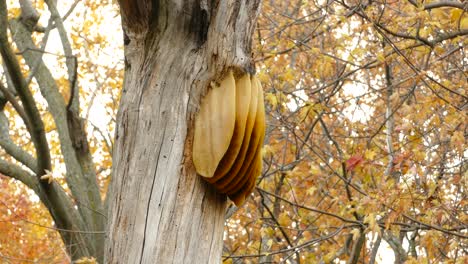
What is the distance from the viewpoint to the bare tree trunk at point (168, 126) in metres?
2.32

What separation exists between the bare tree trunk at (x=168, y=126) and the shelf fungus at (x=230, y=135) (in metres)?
0.04

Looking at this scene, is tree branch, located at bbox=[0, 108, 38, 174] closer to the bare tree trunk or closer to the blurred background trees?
the blurred background trees

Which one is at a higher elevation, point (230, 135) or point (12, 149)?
point (12, 149)

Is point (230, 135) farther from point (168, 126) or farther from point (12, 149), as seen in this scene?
point (12, 149)

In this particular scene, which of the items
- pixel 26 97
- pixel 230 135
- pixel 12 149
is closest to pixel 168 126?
pixel 230 135

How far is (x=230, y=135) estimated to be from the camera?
2.35 m

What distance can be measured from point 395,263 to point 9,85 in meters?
4.06

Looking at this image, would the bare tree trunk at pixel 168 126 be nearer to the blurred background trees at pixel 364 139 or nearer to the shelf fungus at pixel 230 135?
the shelf fungus at pixel 230 135

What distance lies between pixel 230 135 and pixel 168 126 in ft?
0.65

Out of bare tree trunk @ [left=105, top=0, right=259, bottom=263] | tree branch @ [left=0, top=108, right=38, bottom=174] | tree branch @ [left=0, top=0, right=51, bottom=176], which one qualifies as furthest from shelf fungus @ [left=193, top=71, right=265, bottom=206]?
tree branch @ [left=0, top=108, right=38, bottom=174]

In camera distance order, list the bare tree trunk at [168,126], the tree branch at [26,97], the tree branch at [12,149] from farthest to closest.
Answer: the tree branch at [12,149] < the tree branch at [26,97] < the bare tree trunk at [168,126]

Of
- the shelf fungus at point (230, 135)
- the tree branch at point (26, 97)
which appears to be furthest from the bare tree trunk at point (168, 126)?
the tree branch at point (26, 97)

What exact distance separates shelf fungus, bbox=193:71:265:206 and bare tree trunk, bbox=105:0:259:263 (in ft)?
0.12

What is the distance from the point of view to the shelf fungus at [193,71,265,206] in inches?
93.1
